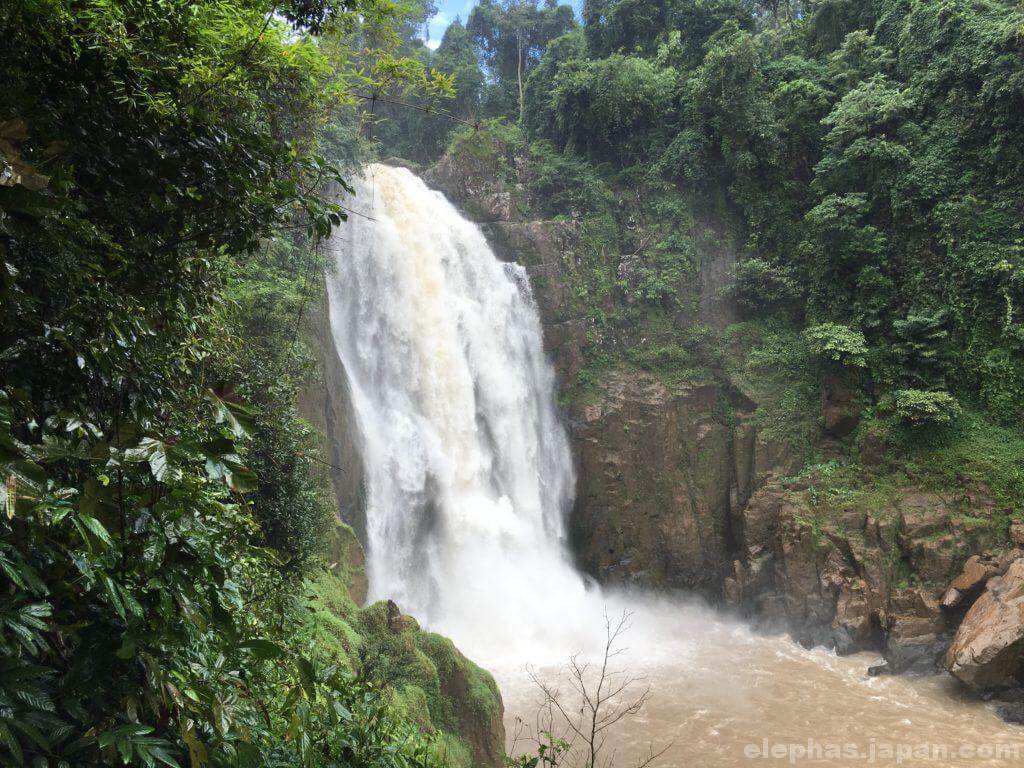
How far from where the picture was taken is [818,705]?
11.3 meters

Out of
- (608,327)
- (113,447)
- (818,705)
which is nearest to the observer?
(113,447)

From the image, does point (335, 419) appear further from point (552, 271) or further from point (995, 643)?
point (995, 643)

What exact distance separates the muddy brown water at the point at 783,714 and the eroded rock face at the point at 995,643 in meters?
0.58

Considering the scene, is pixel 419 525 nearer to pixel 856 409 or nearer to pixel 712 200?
pixel 856 409

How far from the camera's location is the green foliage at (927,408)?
43.7ft

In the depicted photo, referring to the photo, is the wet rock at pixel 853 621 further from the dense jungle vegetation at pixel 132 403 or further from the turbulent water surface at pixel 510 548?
the dense jungle vegetation at pixel 132 403

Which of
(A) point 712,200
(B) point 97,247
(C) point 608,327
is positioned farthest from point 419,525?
(A) point 712,200

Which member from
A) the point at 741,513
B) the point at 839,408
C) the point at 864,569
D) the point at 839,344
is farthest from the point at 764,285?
the point at 864,569

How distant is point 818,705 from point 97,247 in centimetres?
1328

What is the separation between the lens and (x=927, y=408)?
43.8 feet

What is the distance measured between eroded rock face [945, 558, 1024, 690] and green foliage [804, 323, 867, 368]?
17.5 feet

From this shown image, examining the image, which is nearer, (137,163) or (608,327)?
(137,163)

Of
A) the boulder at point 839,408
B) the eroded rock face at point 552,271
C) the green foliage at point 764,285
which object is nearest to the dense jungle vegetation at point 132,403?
the eroded rock face at point 552,271

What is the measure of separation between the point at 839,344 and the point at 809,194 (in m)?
5.36
